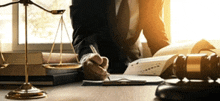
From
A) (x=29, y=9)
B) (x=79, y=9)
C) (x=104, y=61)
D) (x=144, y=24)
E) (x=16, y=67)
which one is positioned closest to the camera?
(x=16, y=67)

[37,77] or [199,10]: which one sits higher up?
[199,10]

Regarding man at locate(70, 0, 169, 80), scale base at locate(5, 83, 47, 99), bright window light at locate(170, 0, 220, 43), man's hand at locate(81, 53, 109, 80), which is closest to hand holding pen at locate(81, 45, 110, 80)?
man's hand at locate(81, 53, 109, 80)

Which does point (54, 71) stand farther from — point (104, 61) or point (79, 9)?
point (79, 9)

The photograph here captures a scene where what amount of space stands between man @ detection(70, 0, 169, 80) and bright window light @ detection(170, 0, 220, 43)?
514mm

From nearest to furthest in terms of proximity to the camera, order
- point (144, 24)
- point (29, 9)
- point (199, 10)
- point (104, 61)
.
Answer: point (104, 61), point (144, 24), point (199, 10), point (29, 9)

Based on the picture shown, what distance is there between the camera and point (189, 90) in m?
0.51

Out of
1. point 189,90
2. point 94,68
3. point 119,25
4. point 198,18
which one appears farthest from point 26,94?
point 198,18

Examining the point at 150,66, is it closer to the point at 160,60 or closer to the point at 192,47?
the point at 160,60

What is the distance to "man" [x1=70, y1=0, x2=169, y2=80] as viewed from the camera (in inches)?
71.8

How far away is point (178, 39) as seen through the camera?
2.47m

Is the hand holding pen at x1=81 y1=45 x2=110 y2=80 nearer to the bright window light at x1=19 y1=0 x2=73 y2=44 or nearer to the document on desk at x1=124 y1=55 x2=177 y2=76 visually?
the document on desk at x1=124 y1=55 x2=177 y2=76

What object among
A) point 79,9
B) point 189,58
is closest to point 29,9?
point 79,9

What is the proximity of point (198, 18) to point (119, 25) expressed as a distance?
0.91 metres

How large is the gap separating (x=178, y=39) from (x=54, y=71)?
1.86 metres
